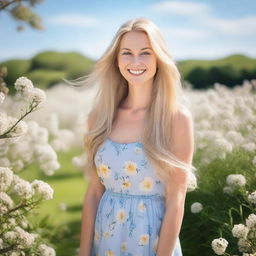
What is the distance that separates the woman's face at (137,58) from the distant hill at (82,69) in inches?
364

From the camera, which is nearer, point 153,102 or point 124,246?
point 124,246

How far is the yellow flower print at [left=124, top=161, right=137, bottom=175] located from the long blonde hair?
104 millimetres

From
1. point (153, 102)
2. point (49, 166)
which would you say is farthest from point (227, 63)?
point (153, 102)

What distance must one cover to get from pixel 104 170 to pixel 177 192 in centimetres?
45

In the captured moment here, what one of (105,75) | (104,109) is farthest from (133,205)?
(105,75)

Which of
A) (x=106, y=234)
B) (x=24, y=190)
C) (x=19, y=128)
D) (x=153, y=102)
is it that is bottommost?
(x=106, y=234)

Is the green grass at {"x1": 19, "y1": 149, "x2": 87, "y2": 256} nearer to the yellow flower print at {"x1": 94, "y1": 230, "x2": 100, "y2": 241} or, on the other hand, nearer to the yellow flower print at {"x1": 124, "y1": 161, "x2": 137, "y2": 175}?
the yellow flower print at {"x1": 94, "y1": 230, "x2": 100, "y2": 241}

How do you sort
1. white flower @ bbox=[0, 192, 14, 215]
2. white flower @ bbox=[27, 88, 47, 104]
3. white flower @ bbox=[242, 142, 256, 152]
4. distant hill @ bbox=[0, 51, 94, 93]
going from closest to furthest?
1. white flower @ bbox=[27, 88, 47, 104]
2. white flower @ bbox=[0, 192, 14, 215]
3. white flower @ bbox=[242, 142, 256, 152]
4. distant hill @ bbox=[0, 51, 94, 93]

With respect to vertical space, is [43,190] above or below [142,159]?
below

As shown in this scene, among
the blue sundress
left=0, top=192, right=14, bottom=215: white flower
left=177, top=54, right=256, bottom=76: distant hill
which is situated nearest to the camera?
the blue sundress

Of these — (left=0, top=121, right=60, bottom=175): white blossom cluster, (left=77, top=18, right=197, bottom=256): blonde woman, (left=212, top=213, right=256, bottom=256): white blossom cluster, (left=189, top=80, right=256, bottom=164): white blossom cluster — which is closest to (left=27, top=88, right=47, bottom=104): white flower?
(left=77, top=18, right=197, bottom=256): blonde woman

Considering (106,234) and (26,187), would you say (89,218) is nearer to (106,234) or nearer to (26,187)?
(106,234)

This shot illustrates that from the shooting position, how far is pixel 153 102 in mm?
2973

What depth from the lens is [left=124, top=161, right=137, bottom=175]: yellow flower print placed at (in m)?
2.82
